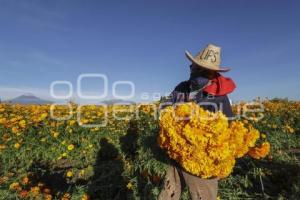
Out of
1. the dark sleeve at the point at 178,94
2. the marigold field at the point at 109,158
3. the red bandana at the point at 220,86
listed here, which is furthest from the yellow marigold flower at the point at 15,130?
the red bandana at the point at 220,86

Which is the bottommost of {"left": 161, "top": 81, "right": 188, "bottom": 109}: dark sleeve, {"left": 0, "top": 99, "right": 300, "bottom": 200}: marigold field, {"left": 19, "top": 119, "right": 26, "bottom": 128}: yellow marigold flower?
{"left": 0, "top": 99, "right": 300, "bottom": 200}: marigold field

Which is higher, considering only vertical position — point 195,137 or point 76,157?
point 195,137

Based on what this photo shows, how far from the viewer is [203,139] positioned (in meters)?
3.05

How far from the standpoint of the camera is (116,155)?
6.68 metres

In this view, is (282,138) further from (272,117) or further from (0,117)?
(0,117)

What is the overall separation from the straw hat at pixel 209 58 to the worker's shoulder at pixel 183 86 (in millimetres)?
286

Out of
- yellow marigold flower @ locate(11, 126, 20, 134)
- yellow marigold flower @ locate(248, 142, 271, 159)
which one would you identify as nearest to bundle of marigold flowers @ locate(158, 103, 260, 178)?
yellow marigold flower @ locate(248, 142, 271, 159)

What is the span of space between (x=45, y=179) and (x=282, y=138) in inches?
189

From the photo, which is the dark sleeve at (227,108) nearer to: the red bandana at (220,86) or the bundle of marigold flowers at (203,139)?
the red bandana at (220,86)

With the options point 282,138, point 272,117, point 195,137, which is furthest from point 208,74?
point 272,117

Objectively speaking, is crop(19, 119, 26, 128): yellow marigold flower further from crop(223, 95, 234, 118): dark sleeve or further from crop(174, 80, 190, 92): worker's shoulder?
crop(223, 95, 234, 118): dark sleeve

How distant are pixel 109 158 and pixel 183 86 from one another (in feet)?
11.0

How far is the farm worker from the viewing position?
11.1 feet

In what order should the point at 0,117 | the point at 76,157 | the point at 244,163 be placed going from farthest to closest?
the point at 0,117 < the point at 76,157 < the point at 244,163
